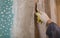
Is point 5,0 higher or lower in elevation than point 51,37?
higher

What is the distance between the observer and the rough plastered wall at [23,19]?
0.84 metres

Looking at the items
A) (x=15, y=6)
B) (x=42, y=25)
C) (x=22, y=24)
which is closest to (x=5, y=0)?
(x=15, y=6)

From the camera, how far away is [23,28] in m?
0.86

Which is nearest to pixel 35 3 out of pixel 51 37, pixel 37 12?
pixel 37 12

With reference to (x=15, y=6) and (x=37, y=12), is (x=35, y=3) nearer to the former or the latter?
(x=37, y=12)

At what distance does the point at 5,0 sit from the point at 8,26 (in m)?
0.17

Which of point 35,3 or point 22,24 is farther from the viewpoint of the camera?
point 35,3

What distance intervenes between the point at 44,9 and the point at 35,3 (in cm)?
12

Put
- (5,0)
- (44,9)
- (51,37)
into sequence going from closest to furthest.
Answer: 1. (5,0)
2. (51,37)
3. (44,9)

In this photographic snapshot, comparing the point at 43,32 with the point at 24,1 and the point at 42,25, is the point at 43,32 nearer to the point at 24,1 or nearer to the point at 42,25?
the point at 42,25

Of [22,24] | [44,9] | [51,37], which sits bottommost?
[51,37]

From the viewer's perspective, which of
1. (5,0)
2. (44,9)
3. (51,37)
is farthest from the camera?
(44,9)

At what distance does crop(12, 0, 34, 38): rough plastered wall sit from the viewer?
0.84m

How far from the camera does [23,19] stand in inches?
34.1
